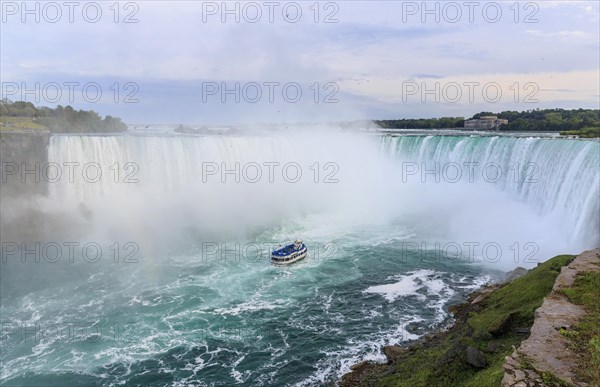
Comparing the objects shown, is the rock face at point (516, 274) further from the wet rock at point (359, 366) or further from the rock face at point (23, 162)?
the rock face at point (23, 162)

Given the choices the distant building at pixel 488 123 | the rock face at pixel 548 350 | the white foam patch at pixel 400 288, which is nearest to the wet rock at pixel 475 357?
the rock face at pixel 548 350

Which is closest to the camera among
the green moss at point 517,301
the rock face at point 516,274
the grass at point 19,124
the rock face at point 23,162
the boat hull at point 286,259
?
the green moss at point 517,301

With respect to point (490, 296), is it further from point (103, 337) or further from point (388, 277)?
point (103, 337)

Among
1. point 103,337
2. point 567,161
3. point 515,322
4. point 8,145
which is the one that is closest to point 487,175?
point 567,161

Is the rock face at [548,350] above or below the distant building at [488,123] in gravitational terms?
below

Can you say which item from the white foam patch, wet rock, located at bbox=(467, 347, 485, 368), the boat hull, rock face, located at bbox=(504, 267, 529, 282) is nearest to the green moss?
wet rock, located at bbox=(467, 347, 485, 368)

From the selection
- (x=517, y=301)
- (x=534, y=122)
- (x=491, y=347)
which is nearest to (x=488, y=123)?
(x=534, y=122)

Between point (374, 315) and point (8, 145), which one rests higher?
point (8, 145)
